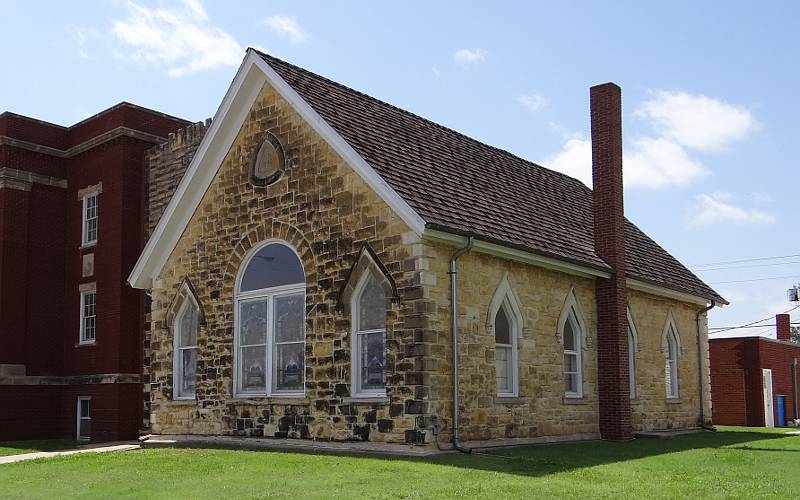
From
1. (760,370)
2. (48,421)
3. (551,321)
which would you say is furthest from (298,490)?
(760,370)

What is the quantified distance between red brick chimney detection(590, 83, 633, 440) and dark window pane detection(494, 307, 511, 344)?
3.83 metres

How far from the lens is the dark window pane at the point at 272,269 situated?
59.4 feet

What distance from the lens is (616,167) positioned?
71.7 feet

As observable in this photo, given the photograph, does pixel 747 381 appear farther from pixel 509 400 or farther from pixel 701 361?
pixel 509 400

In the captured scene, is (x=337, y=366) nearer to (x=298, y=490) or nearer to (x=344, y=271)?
(x=344, y=271)

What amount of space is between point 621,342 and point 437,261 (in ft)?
22.0

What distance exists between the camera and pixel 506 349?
17812 mm

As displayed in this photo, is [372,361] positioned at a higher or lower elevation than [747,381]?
higher

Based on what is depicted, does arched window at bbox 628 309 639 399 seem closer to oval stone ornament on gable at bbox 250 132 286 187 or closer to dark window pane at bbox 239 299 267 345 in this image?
dark window pane at bbox 239 299 267 345

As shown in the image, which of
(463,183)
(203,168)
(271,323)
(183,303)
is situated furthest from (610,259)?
(183,303)

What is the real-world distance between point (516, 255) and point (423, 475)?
5.94 m

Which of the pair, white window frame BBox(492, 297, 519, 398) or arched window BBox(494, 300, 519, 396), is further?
white window frame BBox(492, 297, 519, 398)

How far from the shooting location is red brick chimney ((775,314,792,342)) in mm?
44281

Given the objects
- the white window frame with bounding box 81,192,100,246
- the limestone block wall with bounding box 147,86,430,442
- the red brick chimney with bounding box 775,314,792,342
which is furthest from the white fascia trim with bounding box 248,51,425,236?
the red brick chimney with bounding box 775,314,792,342
